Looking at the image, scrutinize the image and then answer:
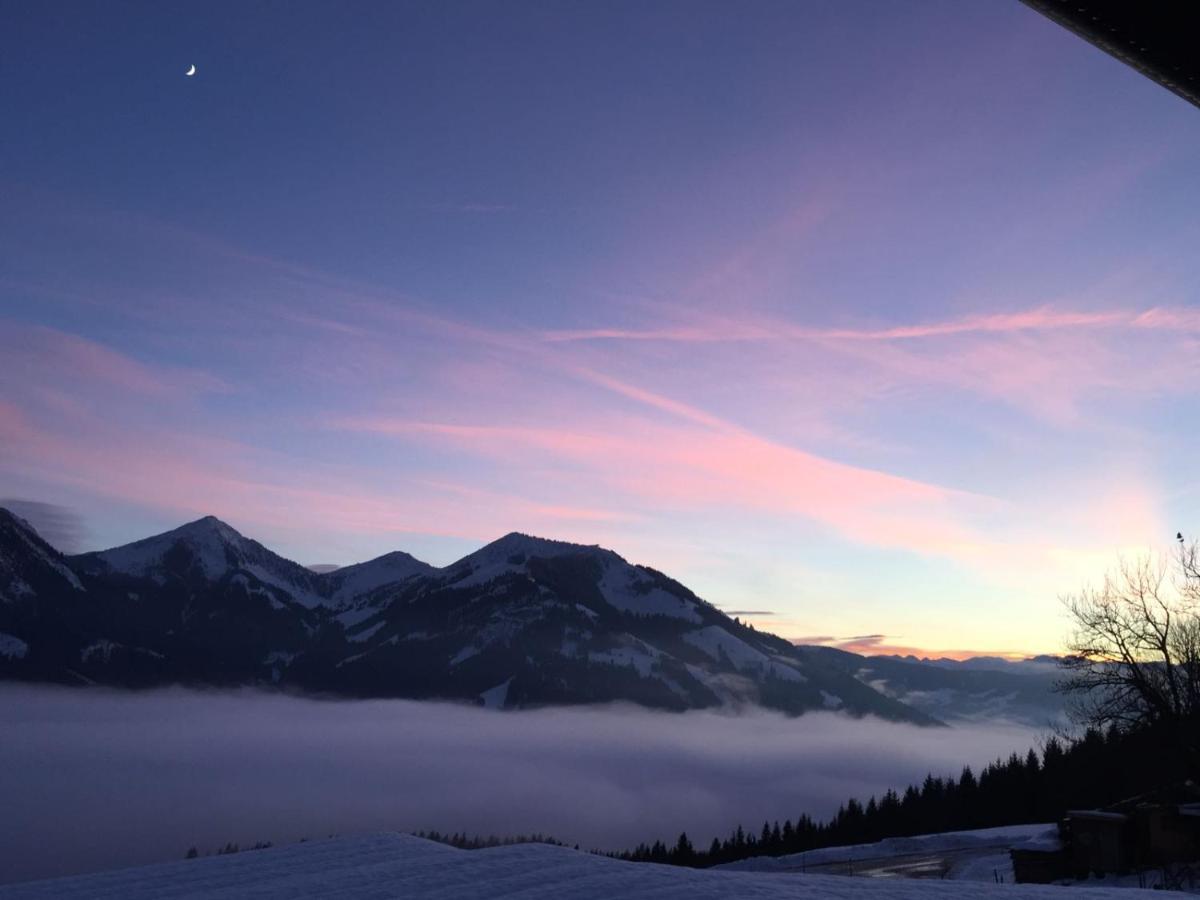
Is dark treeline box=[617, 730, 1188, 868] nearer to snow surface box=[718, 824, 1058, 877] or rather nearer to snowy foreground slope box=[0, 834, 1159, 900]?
snow surface box=[718, 824, 1058, 877]

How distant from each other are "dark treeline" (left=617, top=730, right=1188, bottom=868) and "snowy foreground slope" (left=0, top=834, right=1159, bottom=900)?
42.1 meters

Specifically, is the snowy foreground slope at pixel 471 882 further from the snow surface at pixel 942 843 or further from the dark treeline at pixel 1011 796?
the snow surface at pixel 942 843

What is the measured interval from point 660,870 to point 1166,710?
128ft

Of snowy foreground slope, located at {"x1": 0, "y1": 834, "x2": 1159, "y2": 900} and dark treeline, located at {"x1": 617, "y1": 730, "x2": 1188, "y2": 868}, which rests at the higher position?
snowy foreground slope, located at {"x1": 0, "y1": 834, "x2": 1159, "y2": 900}

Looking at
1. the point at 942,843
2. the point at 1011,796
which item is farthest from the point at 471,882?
the point at 1011,796

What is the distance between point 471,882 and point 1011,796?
110981 mm

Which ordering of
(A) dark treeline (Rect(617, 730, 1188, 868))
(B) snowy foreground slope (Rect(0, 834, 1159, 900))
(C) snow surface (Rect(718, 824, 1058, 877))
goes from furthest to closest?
(C) snow surface (Rect(718, 824, 1058, 877)) → (A) dark treeline (Rect(617, 730, 1188, 868)) → (B) snowy foreground slope (Rect(0, 834, 1159, 900))

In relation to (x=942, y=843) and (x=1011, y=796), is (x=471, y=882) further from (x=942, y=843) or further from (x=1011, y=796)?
(x=1011, y=796)

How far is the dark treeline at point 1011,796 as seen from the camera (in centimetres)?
6116

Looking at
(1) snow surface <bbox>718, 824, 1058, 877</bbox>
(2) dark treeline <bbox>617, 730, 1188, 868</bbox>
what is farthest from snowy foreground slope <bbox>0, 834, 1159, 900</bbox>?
(1) snow surface <bbox>718, 824, 1058, 877</bbox>

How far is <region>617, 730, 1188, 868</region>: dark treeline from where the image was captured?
61.2 meters

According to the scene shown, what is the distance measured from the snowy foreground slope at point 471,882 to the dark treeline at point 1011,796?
42.1 metres

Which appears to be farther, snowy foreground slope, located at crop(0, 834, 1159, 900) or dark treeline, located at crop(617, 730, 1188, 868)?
dark treeline, located at crop(617, 730, 1188, 868)

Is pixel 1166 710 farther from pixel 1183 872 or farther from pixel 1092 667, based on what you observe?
pixel 1183 872
